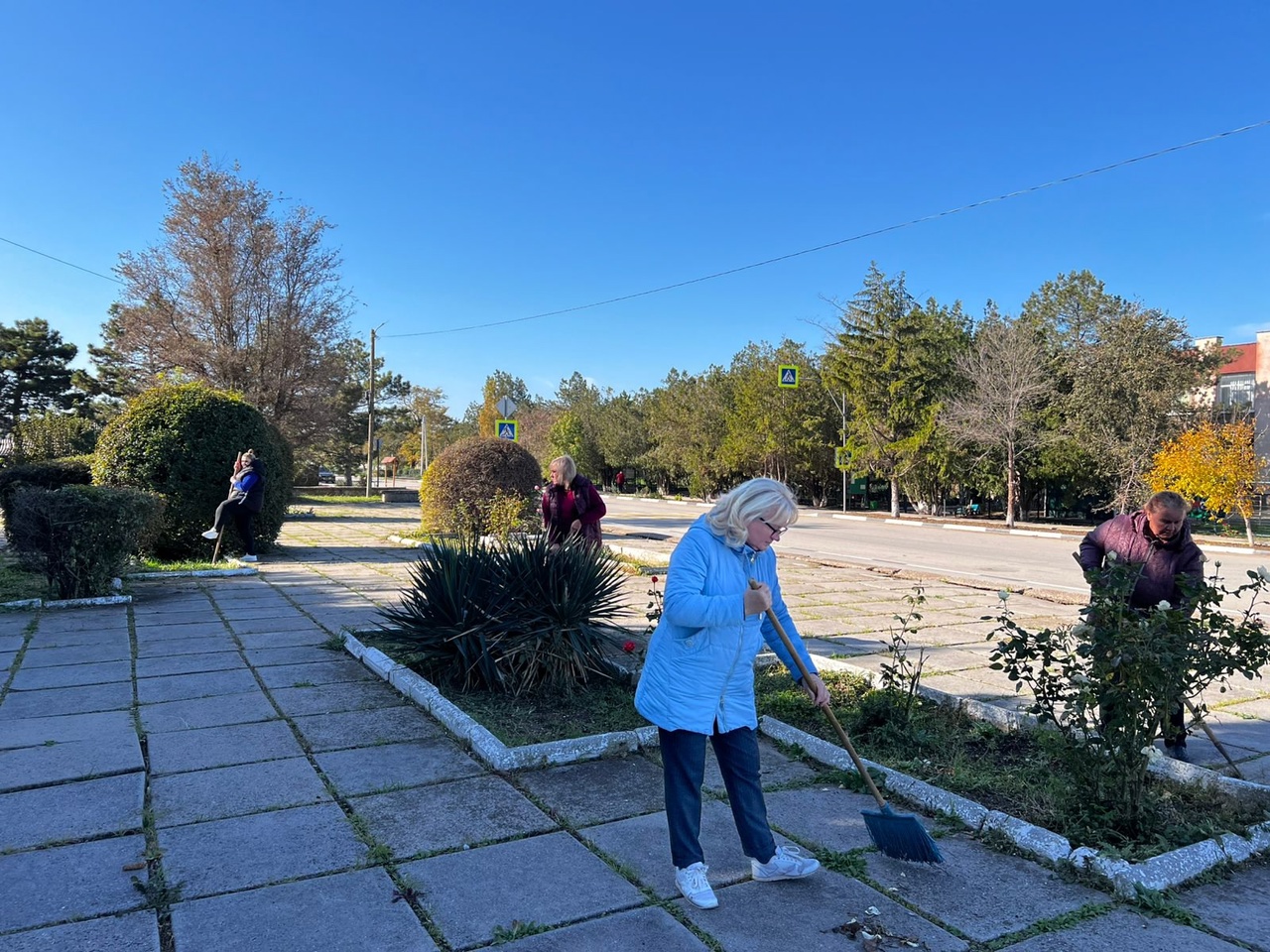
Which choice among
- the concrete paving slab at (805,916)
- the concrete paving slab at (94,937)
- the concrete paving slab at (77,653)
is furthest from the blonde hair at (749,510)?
the concrete paving slab at (77,653)

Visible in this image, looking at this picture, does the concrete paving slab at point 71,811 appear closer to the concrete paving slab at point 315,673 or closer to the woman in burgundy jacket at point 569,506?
the concrete paving slab at point 315,673

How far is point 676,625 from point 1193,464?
69.5 ft

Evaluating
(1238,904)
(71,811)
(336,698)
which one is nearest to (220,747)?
(71,811)

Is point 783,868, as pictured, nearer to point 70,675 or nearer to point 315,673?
point 315,673

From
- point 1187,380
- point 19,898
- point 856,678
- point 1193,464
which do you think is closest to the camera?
point 19,898

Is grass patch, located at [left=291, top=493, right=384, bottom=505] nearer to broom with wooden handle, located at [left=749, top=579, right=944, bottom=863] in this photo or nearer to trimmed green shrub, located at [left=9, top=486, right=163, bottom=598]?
trimmed green shrub, located at [left=9, top=486, right=163, bottom=598]

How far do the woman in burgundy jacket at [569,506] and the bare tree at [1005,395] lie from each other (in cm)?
2074

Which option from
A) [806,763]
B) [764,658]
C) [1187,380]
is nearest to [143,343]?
[764,658]

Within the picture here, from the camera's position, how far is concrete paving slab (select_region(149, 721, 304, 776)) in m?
4.20

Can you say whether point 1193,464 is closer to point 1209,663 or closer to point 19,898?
point 1209,663

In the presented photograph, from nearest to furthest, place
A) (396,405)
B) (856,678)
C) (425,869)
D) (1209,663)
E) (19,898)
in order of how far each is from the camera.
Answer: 1. (19,898)
2. (425,869)
3. (1209,663)
4. (856,678)
5. (396,405)

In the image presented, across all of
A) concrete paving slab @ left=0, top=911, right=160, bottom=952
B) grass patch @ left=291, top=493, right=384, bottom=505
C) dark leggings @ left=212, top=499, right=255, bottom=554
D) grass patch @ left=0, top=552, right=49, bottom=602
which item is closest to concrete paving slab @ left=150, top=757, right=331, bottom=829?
concrete paving slab @ left=0, top=911, right=160, bottom=952

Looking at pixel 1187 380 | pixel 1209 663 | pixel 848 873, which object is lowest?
pixel 848 873

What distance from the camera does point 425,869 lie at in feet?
10.2
